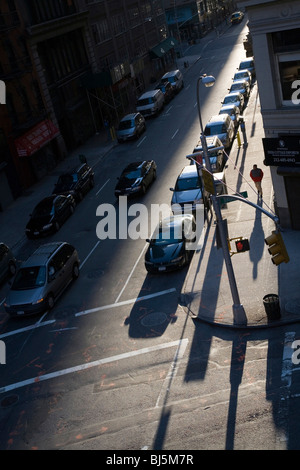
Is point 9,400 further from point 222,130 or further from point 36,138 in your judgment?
point 36,138

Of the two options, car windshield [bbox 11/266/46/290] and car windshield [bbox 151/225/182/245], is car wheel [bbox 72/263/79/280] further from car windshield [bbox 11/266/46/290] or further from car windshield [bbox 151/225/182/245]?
car windshield [bbox 151/225/182/245]

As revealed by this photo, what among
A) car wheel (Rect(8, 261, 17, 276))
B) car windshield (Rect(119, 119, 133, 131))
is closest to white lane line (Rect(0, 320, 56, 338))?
car wheel (Rect(8, 261, 17, 276))

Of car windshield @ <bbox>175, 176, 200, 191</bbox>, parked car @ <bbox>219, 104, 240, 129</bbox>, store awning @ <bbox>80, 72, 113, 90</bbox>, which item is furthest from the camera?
store awning @ <bbox>80, 72, 113, 90</bbox>

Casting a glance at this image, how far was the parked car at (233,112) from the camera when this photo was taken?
4351cm

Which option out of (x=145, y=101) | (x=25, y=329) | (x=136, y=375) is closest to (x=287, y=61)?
(x=136, y=375)

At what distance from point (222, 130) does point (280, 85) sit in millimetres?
15658

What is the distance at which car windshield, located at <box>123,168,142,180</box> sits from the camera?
119 feet

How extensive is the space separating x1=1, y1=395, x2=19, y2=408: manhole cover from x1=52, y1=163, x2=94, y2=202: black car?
62.0 feet

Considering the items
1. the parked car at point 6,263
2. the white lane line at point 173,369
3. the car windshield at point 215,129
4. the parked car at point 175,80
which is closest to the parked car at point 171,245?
the white lane line at point 173,369

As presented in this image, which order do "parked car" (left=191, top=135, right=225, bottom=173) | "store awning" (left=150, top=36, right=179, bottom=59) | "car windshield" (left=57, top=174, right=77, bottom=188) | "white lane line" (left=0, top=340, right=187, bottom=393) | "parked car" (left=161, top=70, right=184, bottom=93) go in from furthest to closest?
"store awning" (left=150, top=36, right=179, bottom=59) → "parked car" (left=161, top=70, right=184, bottom=93) → "car windshield" (left=57, top=174, right=77, bottom=188) → "parked car" (left=191, top=135, right=225, bottom=173) → "white lane line" (left=0, top=340, right=187, bottom=393)

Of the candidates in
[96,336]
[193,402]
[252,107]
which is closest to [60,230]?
[96,336]

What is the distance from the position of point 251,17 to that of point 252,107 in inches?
1009

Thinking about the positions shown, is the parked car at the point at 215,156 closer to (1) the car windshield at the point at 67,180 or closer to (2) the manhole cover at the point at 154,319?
(1) the car windshield at the point at 67,180

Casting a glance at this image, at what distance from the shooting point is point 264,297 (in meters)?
20.5
